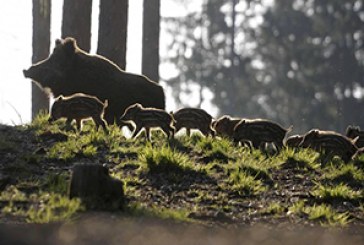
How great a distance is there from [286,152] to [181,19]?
40.2 m

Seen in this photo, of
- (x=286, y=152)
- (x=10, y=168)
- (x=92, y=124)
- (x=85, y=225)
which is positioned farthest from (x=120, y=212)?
(x=92, y=124)

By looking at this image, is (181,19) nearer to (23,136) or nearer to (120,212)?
(23,136)

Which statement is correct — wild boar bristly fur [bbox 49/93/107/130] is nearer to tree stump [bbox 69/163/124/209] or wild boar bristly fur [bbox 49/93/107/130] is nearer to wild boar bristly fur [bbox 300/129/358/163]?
wild boar bristly fur [bbox 300/129/358/163]

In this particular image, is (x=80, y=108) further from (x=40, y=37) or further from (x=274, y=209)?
(x=40, y=37)

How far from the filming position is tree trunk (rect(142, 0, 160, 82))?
850 inches

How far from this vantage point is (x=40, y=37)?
1980 centimetres

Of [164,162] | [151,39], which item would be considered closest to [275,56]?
[151,39]

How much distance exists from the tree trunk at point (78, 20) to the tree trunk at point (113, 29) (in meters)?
0.64

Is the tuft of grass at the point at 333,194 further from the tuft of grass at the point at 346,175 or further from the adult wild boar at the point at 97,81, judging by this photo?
the adult wild boar at the point at 97,81

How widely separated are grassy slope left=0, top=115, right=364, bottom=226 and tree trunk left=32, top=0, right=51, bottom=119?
18.3ft

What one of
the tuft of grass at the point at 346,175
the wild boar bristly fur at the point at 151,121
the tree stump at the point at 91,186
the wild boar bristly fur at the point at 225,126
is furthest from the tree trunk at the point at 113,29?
the tree stump at the point at 91,186

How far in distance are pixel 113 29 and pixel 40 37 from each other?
3.44 meters

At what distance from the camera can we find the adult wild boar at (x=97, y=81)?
1495cm

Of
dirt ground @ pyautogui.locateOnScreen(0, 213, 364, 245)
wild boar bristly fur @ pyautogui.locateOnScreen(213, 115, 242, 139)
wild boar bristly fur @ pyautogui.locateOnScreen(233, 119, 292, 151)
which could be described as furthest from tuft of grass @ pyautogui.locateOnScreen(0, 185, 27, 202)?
wild boar bristly fur @ pyautogui.locateOnScreen(213, 115, 242, 139)
